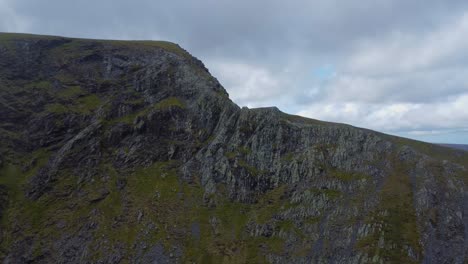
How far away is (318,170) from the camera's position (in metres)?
103

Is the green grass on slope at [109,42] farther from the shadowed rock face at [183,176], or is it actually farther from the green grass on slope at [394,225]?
the green grass on slope at [394,225]

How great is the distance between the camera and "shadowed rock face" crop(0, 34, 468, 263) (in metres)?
87.6

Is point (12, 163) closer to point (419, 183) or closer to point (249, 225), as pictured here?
point (249, 225)

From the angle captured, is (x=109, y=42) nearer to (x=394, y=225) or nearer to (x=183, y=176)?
(x=183, y=176)

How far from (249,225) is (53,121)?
2506 inches

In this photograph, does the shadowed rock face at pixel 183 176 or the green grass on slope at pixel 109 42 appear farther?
the green grass on slope at pixel 109 42

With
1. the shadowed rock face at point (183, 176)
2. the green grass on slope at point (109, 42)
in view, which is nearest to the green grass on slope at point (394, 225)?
the shadowed rock face at point (183, 176)

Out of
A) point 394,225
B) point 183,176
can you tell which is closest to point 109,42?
point 183,176

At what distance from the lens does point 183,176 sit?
10731 centimetres

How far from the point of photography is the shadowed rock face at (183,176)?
8762 centimetres

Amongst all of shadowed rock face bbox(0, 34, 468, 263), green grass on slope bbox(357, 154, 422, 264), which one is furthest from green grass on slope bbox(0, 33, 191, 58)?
green grass on slope bbox(357, 154, 422, 264)

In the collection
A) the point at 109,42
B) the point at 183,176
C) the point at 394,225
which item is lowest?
the point at 394,225

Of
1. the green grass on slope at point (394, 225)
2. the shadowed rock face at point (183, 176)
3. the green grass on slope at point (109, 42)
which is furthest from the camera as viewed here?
the green grass on slope at point (109, 42)

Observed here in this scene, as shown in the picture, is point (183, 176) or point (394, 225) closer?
point (394, 225)
